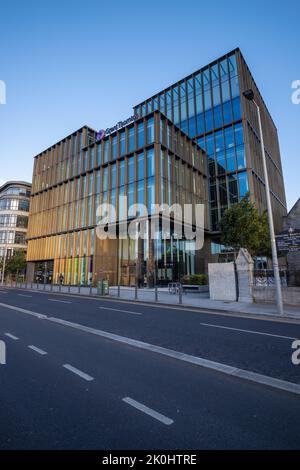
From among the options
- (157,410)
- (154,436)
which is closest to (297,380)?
(157,410)

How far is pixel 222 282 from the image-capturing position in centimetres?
1666

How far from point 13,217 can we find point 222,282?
60.0 metres

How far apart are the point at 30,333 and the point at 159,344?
4.05 m

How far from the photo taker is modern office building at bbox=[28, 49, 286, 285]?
30.0 meters

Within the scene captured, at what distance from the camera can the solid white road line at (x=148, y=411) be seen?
2.88 m

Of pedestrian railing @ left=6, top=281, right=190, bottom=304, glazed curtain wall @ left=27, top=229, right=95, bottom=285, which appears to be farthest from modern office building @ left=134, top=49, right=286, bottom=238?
glazed curtain wall @ left=27, top=229, right=95, bottom=285

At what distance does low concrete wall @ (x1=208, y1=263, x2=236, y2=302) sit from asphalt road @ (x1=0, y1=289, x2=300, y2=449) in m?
9.66

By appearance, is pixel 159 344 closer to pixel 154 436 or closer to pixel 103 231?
pixel 154 436

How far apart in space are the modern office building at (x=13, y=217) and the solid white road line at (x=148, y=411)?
204 ft

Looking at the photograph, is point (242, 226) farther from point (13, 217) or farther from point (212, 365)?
point (13, 217)

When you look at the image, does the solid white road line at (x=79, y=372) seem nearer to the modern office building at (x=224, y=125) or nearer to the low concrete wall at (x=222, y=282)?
the low concrete wall at (x=222, y=282)

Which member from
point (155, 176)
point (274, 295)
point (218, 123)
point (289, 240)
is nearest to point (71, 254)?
point (155, 176)

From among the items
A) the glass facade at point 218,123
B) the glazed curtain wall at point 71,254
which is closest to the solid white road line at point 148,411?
the glazed curtain wall at point 71,254

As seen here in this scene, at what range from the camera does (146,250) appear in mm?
29016
